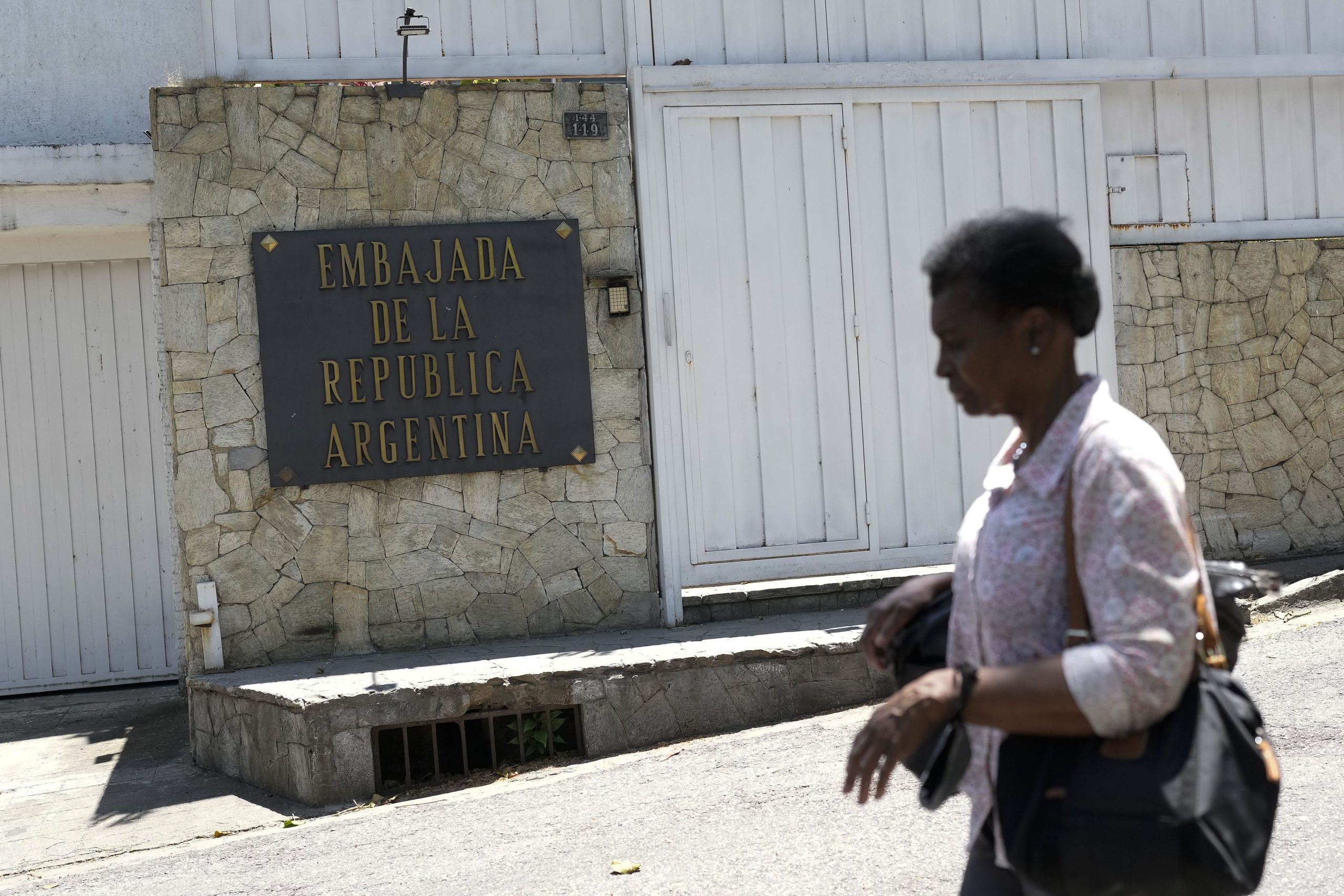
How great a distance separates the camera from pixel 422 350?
7320 millimetres

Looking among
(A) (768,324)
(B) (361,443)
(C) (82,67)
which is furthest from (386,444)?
(C) (82,67)

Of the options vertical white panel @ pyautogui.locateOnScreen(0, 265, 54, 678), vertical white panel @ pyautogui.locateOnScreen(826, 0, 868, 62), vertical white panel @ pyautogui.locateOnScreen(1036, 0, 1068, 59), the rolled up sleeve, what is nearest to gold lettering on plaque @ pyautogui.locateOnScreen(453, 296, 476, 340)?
vertical white panel @ pyautogui.locateOnScreen(826, 0, 868, 62)

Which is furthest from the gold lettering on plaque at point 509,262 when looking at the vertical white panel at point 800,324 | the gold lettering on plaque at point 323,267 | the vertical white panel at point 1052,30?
the vertical white panel at point 1052,30

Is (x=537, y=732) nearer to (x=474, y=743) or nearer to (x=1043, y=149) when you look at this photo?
(x=474, y=743)

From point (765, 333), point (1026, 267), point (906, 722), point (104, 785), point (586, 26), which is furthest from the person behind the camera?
point (765, 333)

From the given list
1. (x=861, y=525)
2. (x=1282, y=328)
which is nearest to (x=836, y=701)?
(x=861, y=525)

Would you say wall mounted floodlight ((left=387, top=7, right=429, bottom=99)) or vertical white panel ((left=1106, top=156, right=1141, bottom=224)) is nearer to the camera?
wall mounted floodlight ((left=387, top=7, right=429, bottom=99))

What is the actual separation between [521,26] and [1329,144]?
5.57 metres

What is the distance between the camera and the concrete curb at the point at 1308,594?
24.3 feet

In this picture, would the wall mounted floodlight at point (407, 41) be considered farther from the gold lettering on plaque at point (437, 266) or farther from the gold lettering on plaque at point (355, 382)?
the gold lettering on plaque at point (355, 382)

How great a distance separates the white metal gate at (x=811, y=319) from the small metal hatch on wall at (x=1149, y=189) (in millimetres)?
531

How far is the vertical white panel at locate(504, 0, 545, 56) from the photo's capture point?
763 centimetres

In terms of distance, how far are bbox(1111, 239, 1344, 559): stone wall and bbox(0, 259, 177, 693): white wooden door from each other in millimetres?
6560

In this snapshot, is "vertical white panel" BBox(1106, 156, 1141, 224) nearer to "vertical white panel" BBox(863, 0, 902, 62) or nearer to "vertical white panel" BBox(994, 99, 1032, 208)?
"vertical white panel" BBox(994, 99, 1032, 208)
